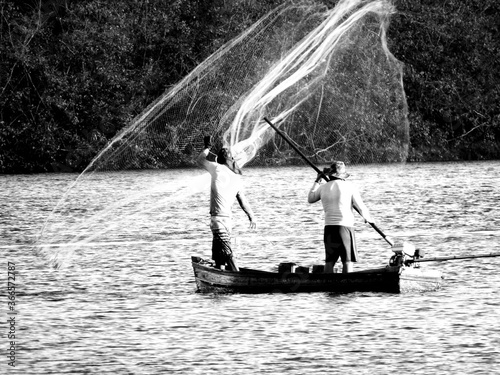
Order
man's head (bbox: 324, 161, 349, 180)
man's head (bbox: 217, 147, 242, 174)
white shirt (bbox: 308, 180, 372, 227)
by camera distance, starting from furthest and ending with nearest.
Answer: man's head (bbox: 217, 147, 242, 174) < man's head (bbox: 324, 161, 349, 180) < white shirt (bbox: 308, 180, 372, 227)

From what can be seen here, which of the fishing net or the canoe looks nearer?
the canoe

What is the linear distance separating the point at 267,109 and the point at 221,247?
37.0ft

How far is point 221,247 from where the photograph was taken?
1938 centimetres

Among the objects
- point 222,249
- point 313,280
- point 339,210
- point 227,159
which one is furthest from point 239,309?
point 227,159

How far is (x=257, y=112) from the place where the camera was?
21672mm

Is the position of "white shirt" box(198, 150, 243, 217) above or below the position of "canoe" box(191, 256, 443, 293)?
above

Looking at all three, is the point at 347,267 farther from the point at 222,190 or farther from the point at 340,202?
the point at 222,190

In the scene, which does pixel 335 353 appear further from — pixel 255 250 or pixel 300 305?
pixel 255 250

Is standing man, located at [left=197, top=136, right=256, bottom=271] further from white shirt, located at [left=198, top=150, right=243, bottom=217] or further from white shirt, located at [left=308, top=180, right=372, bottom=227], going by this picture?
white shirt, located at [left=308, top=180, right=372, bottom=227]

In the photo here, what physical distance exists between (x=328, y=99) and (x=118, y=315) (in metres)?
A: 30.5

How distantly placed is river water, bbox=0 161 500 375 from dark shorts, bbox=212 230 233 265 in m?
0.57

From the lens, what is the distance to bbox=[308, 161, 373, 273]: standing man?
738 inches

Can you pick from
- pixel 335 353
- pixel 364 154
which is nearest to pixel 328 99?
pixel 364 154

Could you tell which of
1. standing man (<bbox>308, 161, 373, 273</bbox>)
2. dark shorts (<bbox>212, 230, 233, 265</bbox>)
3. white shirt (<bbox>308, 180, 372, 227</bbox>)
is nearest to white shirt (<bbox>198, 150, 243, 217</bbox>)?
dark shorts (<bbox>212, 230, 233, 265</bbox>)
